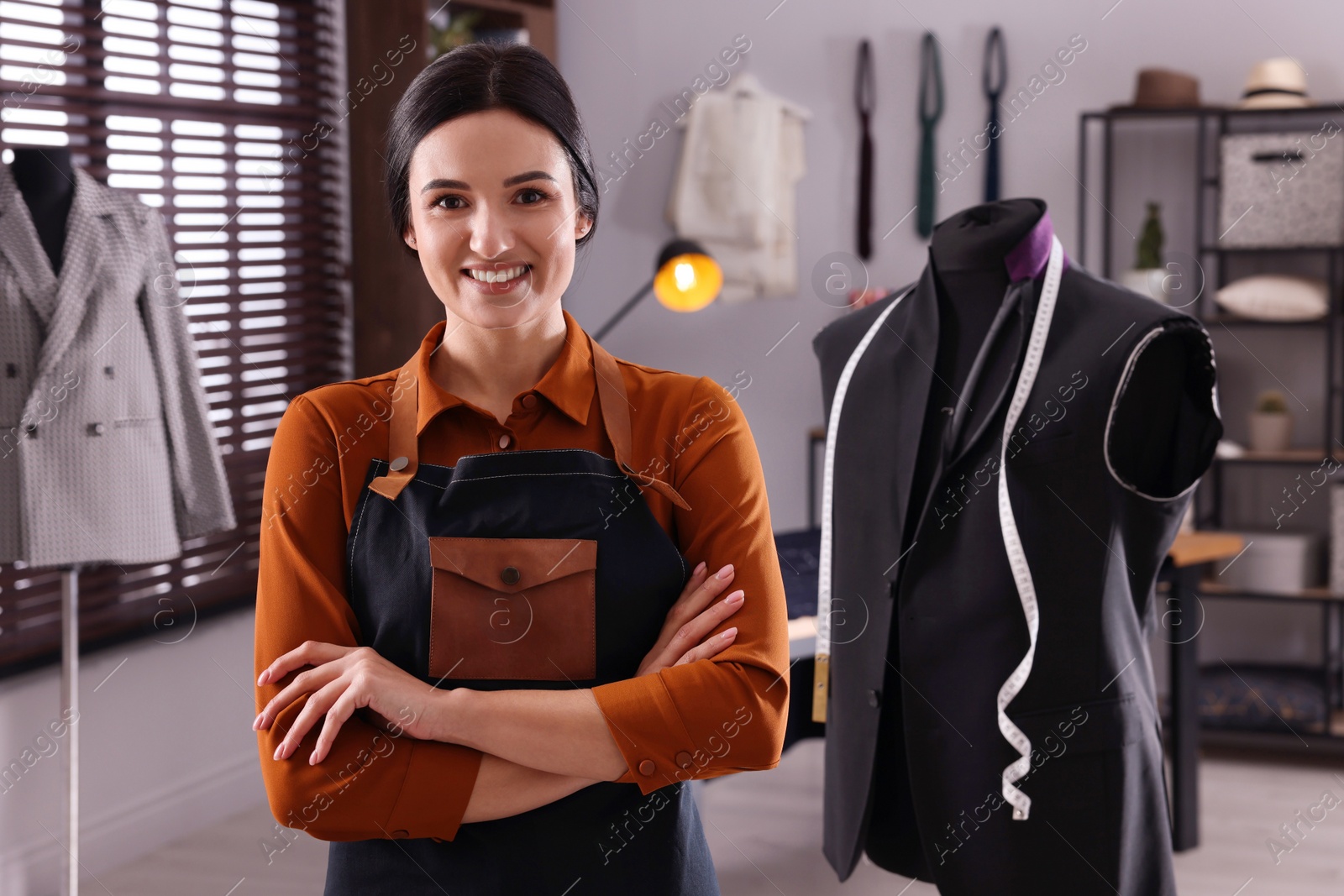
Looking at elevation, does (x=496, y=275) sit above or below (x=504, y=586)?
above

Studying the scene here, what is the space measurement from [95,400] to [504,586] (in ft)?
5.72

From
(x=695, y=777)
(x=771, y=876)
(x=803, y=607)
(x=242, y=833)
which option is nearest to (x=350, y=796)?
(x=695, y=777)

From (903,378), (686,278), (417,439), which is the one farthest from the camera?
(686,278)

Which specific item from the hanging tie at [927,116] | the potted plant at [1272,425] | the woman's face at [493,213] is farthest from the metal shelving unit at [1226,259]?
the woman's face at [493,213]

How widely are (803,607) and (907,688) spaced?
91cm

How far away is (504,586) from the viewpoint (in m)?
1.09

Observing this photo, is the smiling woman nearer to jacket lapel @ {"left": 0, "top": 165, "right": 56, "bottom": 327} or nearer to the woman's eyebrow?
the woman's eyebrow

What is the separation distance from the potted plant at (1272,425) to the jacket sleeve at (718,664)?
323 centimetres

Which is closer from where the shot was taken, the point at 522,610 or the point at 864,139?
the point at 522,610

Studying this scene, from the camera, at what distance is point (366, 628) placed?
3.71 ft

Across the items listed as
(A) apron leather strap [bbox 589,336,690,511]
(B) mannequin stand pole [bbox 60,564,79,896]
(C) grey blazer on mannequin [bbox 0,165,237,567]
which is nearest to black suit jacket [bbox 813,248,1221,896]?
(A) apron leather strap [bbox 589,336,690,511]

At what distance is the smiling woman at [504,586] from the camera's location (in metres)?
1.05

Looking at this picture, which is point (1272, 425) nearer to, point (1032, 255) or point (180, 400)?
point (1032, 255)

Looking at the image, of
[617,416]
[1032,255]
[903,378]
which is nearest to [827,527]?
[903,378]
